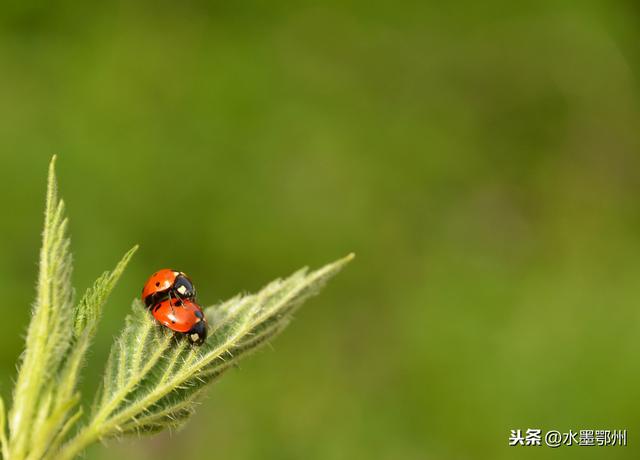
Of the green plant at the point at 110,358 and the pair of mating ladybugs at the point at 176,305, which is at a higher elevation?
the pair of mating ladybugs at the point at 176,305

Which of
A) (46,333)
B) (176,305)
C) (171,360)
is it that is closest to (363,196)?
(176,305)

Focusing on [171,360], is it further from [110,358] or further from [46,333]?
[46,333]

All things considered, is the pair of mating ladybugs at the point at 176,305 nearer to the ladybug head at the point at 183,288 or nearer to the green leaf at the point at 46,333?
the ladybug head at the point at 183,288

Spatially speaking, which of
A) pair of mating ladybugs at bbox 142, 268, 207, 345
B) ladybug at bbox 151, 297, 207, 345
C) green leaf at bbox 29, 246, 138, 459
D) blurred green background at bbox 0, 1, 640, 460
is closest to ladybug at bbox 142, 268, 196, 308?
pair of mating ladybugs at bbox 142, 268, 207, 345

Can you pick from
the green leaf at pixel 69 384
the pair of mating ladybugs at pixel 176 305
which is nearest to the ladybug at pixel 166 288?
the pair of mating ladybugs at pixel 176 305

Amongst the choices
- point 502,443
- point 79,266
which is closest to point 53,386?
point 79,266
